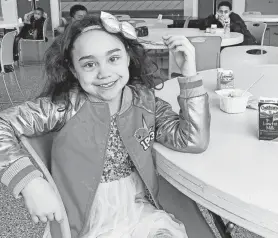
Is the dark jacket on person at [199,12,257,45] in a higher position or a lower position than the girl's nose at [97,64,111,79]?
lower

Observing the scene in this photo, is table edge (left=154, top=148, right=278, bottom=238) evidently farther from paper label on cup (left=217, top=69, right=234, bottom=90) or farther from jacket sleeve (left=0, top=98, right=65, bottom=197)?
paper label on cup (left=217, top=69, right=234, bottom=90)

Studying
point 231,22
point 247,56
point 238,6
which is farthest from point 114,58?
point 238,6

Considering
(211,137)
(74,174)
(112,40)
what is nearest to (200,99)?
(211,137)

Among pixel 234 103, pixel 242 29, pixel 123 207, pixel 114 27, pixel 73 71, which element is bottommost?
pixel 123 207

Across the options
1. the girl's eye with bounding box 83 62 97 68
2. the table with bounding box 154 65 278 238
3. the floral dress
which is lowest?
the floral dress

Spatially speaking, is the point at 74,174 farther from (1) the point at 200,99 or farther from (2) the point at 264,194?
(2) the point at 264,194

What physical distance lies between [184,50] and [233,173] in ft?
1.29

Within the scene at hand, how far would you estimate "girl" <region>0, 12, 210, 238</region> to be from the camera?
1299 millimetres

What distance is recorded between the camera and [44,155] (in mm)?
1266

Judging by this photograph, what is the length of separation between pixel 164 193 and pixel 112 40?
1.69 feet

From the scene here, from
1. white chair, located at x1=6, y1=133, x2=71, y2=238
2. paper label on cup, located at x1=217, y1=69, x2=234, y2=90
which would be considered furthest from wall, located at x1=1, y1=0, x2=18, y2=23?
white chair, located at x1=6, y1=133, x2=71, y2=238

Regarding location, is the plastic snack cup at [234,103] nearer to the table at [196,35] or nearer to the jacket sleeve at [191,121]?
the jacket sleeve at [191,121]

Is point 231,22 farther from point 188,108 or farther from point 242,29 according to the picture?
point 188,108

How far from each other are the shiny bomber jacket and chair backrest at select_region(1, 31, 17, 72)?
3.49 metres
